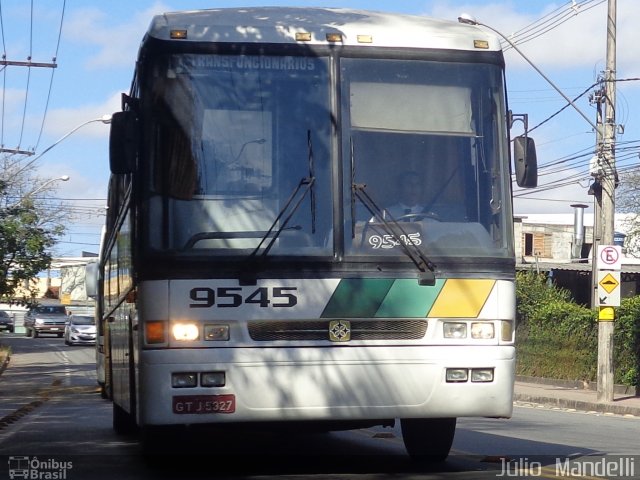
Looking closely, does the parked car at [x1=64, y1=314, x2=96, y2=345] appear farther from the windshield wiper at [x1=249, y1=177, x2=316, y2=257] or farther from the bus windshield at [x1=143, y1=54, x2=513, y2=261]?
the windshield wiper at [x1=249, y1=177, x2=316, y2=257]

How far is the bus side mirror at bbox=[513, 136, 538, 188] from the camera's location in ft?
31.5

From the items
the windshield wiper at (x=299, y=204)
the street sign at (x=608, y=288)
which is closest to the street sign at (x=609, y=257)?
the street sign at (x=608, y=288)

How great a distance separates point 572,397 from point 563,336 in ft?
12.7

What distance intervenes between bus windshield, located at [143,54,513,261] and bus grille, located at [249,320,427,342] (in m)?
Result: 0.50

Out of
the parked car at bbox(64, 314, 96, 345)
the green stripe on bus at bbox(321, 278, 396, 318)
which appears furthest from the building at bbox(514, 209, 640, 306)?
the green stripe on bus at bbox(321, 278, 396, 318)

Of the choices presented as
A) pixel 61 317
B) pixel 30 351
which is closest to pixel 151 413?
pixel 30 351

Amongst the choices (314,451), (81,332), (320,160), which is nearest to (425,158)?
(320,160)

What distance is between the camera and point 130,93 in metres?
10.6

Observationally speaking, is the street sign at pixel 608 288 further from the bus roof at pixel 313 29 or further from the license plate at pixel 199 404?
the license plate at pixel 199 404

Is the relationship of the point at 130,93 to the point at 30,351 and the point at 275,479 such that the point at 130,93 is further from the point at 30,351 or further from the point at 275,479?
the point at 30,351

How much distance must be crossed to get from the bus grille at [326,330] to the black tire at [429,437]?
164 cm

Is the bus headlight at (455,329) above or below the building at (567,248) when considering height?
above

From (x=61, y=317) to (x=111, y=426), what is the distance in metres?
47.4

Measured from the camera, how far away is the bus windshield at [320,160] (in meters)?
8.90
